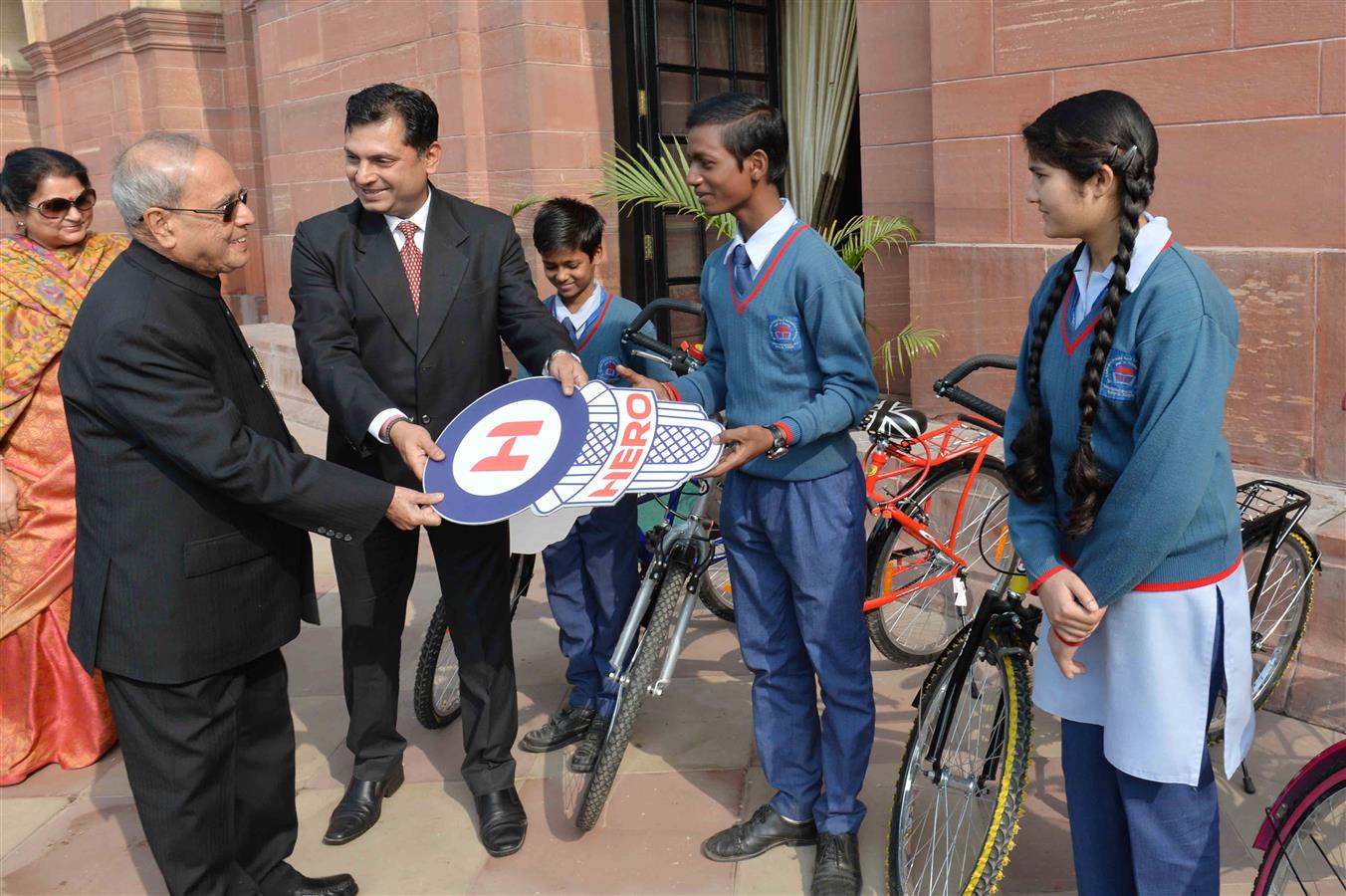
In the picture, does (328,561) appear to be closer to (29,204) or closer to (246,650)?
(29,204)

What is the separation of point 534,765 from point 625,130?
4662 mm

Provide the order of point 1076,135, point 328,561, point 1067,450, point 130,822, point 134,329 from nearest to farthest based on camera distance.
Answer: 1. point 1076,135
2. point 1067,450
3. point 134,329
4. point 130,822
5. point 328,561

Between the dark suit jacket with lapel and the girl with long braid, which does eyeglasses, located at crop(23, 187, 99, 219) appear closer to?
the dark suit jacket with lapel

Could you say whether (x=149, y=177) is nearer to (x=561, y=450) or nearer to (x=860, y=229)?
(x=561, y=450)

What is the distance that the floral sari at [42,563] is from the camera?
401cm

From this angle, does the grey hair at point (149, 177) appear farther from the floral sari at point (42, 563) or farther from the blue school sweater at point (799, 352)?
the floral sari at point (42, 563)

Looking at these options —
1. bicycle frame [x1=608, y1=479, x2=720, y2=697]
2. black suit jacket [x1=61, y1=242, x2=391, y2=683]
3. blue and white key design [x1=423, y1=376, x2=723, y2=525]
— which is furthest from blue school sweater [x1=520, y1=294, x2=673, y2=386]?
black suit jacket [x1=61, y1=242, x2=391, y2=683]

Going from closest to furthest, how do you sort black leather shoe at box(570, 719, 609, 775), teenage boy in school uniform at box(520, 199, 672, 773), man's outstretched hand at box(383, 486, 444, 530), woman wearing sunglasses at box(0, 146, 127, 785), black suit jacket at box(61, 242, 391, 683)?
black suit jacket at box(61, 242, 391, 683) → man's outstretched hand at box(383, 486, 444, 530) → black leather shoe at box(570, 719, 609, 775) → teenage boy in school uniform at box(520, 199, 672, 773) → woman wearing sunglasses at box(0, 146, 127, 785)

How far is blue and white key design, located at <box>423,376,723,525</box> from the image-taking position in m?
2.84

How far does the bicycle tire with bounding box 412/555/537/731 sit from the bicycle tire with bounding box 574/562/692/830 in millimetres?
834

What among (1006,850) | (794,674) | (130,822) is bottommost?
(130,822)

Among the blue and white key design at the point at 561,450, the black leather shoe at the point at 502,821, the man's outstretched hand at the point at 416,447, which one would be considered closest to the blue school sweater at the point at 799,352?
the blue and white key design at the point at 561,450

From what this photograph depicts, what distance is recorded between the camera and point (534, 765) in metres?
3.91

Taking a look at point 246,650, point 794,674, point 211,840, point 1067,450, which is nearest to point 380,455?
point 246,650
